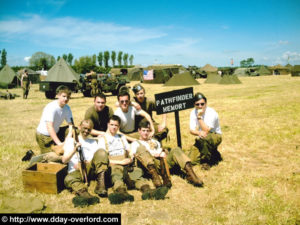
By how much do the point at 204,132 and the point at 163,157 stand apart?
1085mm

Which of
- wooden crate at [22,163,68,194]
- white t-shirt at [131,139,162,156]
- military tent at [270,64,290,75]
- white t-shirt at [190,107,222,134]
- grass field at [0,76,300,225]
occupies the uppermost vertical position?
military tent at [270,64,290,75]

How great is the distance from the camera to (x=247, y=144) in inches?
237

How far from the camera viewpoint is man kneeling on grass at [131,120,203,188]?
3.84 m

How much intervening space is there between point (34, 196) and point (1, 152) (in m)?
2.71

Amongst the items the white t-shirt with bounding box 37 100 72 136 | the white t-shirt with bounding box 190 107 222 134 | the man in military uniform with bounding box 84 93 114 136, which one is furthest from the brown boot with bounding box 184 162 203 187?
the white t-shirt with bounding box 37 100 72 136

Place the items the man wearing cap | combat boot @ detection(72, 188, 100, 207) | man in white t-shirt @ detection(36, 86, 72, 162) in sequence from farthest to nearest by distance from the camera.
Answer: the man wearing cap → man in white t-shirt @ detection(36, 86, 72, 162) → combat boot @ detection(72, 188, 100, 207)

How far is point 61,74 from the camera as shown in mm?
18562

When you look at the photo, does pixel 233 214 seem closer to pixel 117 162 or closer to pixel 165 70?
pixel 117 162

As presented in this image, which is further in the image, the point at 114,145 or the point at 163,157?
the point at 114,145

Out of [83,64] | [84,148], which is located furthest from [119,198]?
[83,64]

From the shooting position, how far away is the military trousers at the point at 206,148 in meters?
4.54

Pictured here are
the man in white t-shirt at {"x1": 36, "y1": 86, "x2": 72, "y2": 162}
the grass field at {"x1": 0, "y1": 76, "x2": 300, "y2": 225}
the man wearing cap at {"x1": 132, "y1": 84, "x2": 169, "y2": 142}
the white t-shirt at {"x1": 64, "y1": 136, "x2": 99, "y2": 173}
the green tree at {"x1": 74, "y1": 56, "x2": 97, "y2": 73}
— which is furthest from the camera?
the green tree at {"x1": 74, "y1": 56, "x2": 97, "y2": 73}

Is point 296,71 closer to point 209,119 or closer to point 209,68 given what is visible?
point 209,68

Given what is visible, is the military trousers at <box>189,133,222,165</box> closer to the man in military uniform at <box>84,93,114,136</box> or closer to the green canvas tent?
the man in military uniform at <box>84,93,114,136</box>
